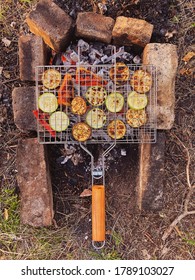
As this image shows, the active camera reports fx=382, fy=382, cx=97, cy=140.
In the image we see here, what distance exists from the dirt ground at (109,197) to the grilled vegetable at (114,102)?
0.67 meters

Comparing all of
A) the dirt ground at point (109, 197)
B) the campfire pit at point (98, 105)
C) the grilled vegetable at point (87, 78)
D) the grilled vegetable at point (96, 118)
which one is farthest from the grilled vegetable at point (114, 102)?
the dirt ground at point (109, 197)

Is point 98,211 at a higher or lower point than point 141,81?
lower

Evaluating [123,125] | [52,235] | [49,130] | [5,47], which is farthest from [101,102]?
[52,235]

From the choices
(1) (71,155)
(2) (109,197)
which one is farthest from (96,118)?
(2) (109,197)

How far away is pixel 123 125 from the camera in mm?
3596

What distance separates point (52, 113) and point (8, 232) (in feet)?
4.88

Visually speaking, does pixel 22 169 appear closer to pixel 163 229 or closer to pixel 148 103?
pixel 148 103

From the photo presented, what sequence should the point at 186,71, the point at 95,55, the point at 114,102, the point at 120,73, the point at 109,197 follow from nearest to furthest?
the point at 114,102 → the point at 120,73 → the point at 95,55 → the point at 186,71 → the point at 109,197

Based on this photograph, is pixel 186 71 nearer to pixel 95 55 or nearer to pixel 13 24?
pixel 95 55

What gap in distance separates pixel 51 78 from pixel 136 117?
87 cm

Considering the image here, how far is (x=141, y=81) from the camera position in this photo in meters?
3.55

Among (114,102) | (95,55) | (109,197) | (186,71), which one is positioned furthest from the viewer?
(109,197)

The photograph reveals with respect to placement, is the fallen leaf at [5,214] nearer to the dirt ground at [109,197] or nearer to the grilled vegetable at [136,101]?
the dirt ground at [109,197]

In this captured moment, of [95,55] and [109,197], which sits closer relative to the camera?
[95,55]
